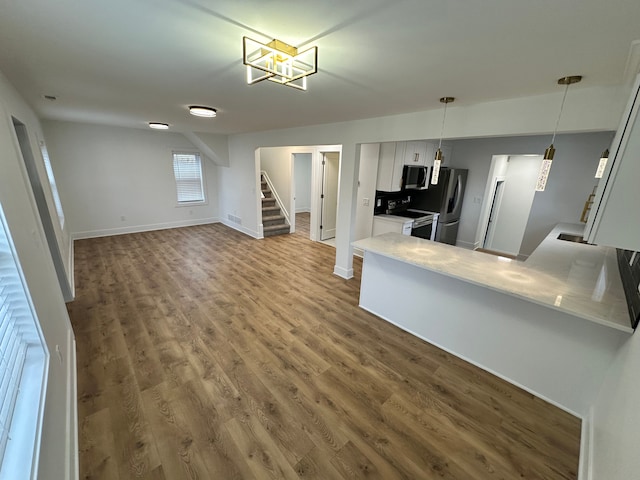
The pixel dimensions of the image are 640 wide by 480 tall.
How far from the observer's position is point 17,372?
1.21 m

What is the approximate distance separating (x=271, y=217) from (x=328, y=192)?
1.70 meters

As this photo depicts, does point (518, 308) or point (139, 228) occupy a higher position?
point (518, 308)

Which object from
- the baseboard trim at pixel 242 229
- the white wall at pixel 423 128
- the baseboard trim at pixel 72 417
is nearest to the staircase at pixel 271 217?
the baseboard trim at pixel 242 229

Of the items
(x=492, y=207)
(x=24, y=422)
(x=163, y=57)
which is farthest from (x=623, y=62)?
(x=492, y=207)

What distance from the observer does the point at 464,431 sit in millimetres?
1811

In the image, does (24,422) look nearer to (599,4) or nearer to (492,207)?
(599,4)

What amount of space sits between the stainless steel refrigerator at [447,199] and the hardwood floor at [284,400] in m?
3.14

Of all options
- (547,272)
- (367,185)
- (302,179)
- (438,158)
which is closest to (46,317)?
(438,158)

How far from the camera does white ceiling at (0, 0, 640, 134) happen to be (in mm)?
1096

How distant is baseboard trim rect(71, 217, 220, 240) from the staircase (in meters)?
1.67

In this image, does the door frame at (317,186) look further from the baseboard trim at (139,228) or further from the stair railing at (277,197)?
the baseboard trim at (139,228)

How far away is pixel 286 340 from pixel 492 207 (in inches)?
228

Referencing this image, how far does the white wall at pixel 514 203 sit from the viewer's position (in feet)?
18.6

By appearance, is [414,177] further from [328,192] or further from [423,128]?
[328,192]
